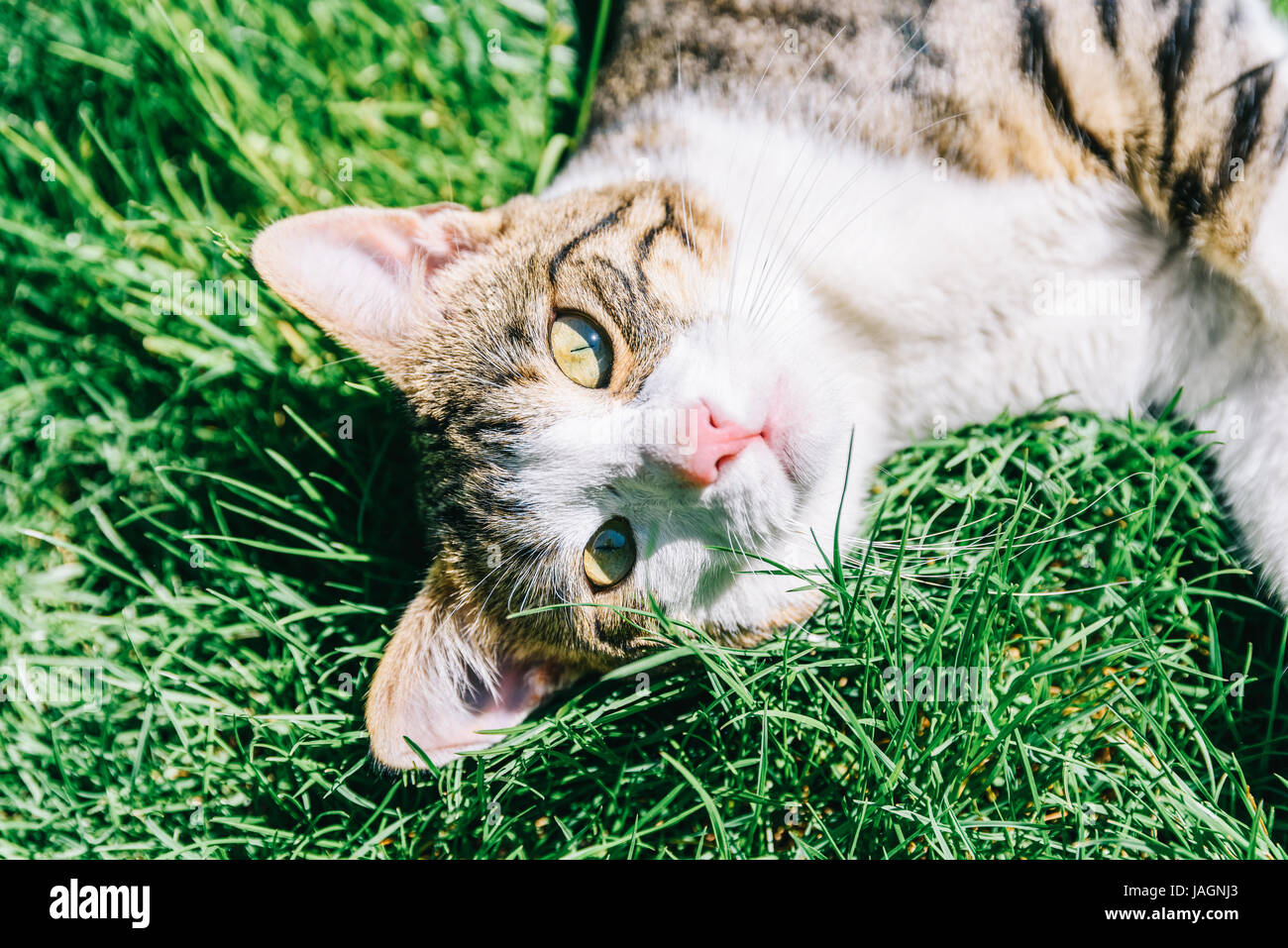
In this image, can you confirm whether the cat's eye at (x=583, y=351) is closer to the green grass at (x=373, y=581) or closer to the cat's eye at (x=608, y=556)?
the cat's eye at (x=608, y=556)

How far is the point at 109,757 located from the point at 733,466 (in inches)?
75.2

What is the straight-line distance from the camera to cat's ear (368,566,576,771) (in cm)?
189

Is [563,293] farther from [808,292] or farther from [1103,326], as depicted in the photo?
[1103,326]

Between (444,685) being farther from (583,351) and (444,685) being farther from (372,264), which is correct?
(372,264)

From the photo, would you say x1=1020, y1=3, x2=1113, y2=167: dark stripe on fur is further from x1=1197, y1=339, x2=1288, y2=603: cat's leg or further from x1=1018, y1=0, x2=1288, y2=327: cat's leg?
x1=1197, y1=339, x2=1288, y2=603: cat's leg

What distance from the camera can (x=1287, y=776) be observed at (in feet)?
6.52

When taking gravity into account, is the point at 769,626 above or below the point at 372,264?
below

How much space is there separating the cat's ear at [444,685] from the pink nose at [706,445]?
2.32 ft

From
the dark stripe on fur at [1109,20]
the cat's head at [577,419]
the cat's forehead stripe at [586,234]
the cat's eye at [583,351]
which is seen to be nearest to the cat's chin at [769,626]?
the cat's head at [577,419]

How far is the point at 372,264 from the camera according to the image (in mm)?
2061

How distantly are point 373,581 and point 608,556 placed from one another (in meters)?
0.87

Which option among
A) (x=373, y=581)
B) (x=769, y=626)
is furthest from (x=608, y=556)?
(x=373, y=581)
